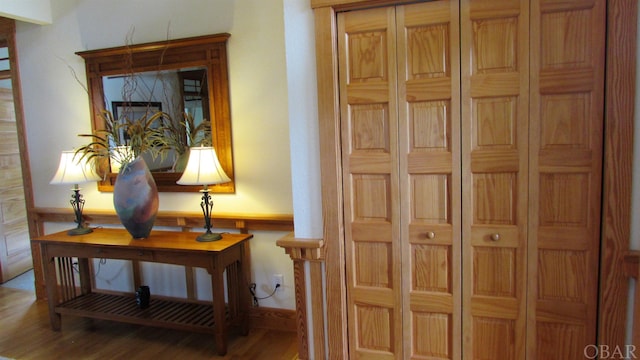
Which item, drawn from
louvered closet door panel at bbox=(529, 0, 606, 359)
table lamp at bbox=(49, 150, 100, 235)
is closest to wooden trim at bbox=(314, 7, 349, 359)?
louvered closet door panel at bbox=(529, 0, 606, 359)

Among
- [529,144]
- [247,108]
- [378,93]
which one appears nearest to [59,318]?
[247,108]

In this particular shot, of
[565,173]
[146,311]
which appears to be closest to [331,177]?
[565,173]

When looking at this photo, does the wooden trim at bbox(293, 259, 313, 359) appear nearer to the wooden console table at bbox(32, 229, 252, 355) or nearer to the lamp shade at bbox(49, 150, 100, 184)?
the wooden console table at bbox(32, 229, 252, 355)

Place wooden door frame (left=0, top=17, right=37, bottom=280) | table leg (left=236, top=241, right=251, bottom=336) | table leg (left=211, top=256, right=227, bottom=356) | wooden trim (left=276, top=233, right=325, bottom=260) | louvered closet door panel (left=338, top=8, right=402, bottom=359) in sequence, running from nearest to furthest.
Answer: louvered closet door panel (left=338, top=8, right=402, bottom=359) < wooden trim (left=276, top=233, right=325, bottom=260) < table leg (left=211, top=256, right=227, bottom=356) < table leg (left=236, top=241, right=251, bottom=336) < wooden door frame (left=0, top=17, right=37, bottom=280)

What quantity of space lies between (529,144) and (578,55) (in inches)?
15.0

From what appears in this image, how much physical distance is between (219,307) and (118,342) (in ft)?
2.94

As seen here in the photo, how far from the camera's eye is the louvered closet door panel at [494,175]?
5.74ft

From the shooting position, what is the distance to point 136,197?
2.94m

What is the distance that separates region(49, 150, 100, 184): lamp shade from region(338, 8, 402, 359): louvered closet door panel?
2.26 meters

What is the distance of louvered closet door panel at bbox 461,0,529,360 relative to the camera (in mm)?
1749

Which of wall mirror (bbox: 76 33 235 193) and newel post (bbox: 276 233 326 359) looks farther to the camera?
wall mirror (bbox: 76 33 235 193)

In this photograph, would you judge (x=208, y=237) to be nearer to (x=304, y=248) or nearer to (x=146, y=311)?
(x=146, y=311)

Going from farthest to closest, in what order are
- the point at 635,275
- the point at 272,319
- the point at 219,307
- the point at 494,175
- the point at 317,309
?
1. the point at 272,319
2. the point at 219,307
3. the point at 317,309
4. the point at 494,175
5. the point at 635,275

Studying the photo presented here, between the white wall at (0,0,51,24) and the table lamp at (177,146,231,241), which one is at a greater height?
the white wall at (0,0,51,24)
